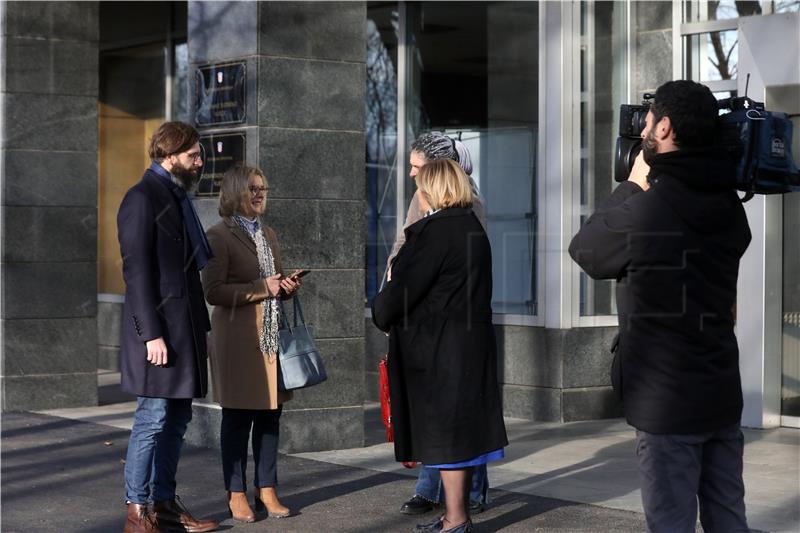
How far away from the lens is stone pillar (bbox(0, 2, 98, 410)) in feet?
37.9

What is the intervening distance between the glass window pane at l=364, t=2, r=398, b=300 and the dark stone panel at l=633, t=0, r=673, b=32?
2637 millimetres

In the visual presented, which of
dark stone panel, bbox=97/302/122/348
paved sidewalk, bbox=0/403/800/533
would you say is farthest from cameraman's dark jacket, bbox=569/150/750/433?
dark stone panel, bbox=97/302/122/348

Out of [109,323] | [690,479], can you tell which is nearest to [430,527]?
[690,479]

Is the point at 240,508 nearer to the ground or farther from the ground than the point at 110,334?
nearer to the ground

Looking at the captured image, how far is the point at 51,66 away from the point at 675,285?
8.70m

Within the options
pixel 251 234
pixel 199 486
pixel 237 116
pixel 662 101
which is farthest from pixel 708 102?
pixel 237 116

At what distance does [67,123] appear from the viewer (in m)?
11.8

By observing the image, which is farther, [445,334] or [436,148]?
[436,148]

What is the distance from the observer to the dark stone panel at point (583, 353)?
1075 centimetres

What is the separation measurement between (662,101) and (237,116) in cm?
531

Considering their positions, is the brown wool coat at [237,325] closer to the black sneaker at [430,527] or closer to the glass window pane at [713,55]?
the black sneaker at [430,527]

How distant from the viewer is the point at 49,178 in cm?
1169

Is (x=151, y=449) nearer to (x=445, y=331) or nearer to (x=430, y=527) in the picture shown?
(x=430, y=527)

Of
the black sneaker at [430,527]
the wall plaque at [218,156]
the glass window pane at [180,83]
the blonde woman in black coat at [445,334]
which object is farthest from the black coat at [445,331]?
the glass window pane at [180,83]
